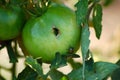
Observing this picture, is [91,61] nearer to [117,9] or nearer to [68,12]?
[68,12]

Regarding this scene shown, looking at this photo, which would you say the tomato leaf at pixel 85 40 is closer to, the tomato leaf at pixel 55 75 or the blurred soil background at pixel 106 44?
the tomato leaf at pixel 55 75

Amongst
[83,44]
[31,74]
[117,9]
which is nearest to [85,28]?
[83,44]

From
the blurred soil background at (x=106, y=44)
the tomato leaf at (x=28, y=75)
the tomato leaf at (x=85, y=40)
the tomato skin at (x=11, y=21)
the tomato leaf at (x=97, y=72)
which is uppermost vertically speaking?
the tomato skin at (x=11, y=21)

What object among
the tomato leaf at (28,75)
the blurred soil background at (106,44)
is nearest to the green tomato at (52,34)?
the tomato leaf at (28,75)

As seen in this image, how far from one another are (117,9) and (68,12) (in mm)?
2711

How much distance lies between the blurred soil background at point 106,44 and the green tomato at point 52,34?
1.05ft

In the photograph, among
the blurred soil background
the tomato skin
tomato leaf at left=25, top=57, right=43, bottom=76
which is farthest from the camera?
the blurred soil background

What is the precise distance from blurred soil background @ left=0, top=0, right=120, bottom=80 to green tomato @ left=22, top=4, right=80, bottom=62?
319 millimetres

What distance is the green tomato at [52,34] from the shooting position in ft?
2.45

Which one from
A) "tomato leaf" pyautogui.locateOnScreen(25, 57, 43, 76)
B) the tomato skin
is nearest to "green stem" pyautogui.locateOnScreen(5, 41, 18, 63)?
the tomato skin

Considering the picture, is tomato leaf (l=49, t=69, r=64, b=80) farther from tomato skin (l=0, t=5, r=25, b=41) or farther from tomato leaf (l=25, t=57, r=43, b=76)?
tomato skin (l=0, t=5, r=25, b=41)

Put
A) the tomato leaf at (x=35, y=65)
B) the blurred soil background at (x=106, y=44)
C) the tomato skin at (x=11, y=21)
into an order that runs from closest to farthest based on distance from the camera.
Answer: the tomato leaf at (x=35, y=65) → the tomato skin at (x=11, y=21) → the blurred soil background at (x=106, y=44)

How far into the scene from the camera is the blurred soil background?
1266 mm

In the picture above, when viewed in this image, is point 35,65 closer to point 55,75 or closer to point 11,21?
point 55,75
